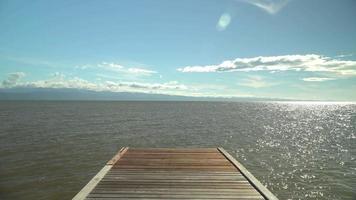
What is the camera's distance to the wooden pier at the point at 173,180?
6.82m

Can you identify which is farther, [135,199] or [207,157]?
[207,157]

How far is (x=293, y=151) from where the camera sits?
24.7 metres

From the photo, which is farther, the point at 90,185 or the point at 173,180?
the point at 173,180

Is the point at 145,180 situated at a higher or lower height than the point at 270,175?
higher

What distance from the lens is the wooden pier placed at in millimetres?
6816

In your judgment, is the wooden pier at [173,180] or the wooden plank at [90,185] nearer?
the wooden plank at [90,185]

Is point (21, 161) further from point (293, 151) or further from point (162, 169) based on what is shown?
point (293, 151)

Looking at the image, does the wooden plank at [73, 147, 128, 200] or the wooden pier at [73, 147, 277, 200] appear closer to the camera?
the wooden plank at [73, 147, 128, 200]

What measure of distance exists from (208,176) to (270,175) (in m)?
9.35

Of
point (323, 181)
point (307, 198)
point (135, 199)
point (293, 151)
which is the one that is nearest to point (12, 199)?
point (135, 199)

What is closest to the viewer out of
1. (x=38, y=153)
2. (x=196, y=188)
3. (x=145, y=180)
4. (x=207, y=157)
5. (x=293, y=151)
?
(x=196, y=188)

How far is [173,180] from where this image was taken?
312 inches

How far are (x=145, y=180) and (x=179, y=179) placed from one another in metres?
0.82

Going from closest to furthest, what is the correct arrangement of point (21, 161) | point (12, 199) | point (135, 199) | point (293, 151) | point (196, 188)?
1. point (135, 199)
2. point (196, 188)
3. point (12, 199)
4. point (21, 161)
5. point (293, 151)
